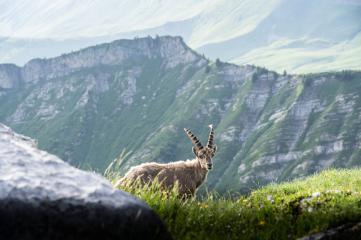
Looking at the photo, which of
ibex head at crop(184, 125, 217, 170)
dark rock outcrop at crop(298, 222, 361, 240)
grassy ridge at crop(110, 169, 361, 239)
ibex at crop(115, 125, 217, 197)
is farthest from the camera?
ibex head at crop(184, 125, 217, 170)

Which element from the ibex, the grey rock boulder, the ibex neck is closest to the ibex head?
the ibex

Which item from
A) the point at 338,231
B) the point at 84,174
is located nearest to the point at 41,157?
the point at 84,174

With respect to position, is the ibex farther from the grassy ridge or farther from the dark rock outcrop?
the dark rock outcrop

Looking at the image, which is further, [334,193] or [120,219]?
[334,193]

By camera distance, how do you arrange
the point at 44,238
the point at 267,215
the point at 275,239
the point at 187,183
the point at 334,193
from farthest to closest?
the point at 187,183 → the point at 334,193 → the point at 267,215 → the point at 275,239 → the point at 44,238

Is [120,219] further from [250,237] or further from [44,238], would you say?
[250,237]

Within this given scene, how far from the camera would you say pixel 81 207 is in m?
7.45

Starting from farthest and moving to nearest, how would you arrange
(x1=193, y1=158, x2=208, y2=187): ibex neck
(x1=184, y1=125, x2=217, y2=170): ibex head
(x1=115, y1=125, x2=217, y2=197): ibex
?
1. (x1=184, y1=125, x2=217, y2=170): ibex head
2. (x1=193, y1=158, x2=208, y2=187): ibex neck
3. (x1=115, y1=125, x2=217, y2=197): ibex

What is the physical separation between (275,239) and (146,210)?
267 centimetres

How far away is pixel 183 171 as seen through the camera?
19969 mm

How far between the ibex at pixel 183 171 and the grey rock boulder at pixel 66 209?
361 inches

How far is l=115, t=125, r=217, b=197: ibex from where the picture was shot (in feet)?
59.1

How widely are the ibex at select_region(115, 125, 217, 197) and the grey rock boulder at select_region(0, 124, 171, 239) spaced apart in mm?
9160

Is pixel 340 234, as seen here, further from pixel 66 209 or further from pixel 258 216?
pixel 66 209
